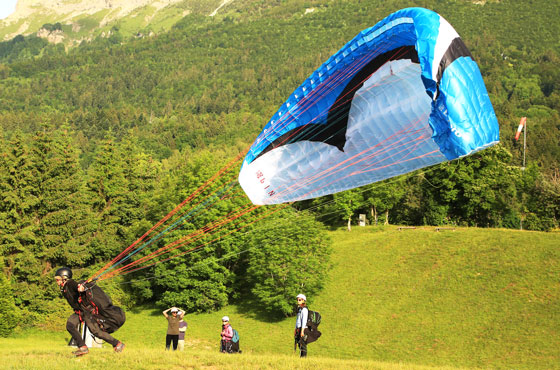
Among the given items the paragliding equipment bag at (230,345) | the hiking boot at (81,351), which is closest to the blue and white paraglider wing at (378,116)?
the paragliding equipment bag at (230,345)

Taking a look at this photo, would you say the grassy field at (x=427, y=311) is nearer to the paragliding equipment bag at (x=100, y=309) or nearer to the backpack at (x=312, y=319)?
the backpack at (x=312, y=319)

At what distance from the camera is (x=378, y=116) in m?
12.8

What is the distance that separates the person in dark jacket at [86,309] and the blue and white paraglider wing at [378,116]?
201 inches

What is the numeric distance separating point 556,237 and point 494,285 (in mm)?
8331

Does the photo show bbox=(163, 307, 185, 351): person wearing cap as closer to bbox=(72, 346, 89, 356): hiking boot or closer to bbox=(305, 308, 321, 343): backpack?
bbox=(72, 346, 89, 356): hiking boot

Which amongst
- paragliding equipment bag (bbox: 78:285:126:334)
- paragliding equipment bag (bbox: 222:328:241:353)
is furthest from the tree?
paragliding equipment bag (bbox: 78:285:126:334)

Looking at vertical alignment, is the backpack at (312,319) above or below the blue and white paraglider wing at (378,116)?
below

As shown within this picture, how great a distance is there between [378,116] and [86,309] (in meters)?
7.60

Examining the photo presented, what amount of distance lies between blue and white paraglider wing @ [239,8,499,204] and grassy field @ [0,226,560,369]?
1558 centimetres

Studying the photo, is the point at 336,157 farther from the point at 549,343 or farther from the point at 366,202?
the point at 366,202

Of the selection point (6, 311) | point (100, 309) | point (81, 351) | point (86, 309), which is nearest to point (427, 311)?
point (6, 311)

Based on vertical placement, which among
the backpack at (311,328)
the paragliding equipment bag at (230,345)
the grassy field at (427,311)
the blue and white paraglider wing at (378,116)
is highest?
the blue and white paraglider wing at (378,116)

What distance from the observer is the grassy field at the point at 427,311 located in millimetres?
31719

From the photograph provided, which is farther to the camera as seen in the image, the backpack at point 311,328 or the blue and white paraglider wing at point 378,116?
the backpack at point 311,328
